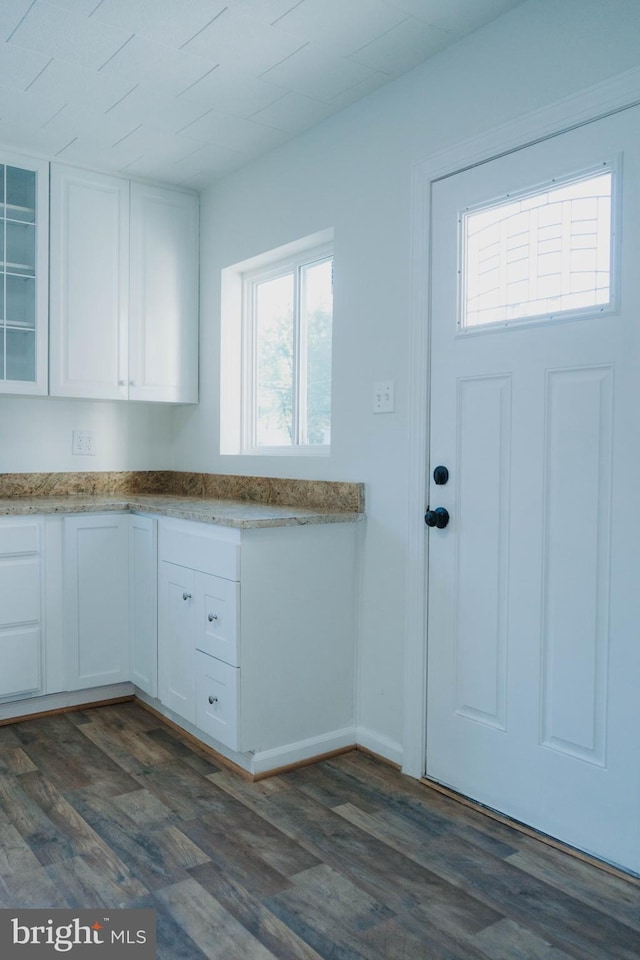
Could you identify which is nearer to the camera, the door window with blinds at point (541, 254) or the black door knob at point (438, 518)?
the door window with blinds at point (541, 254)

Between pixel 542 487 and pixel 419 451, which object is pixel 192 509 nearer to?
pixel 419 451

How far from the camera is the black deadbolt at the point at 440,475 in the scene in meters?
2.35

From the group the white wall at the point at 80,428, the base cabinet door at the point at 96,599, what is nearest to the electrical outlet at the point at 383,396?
the base cabinet door at the point at 96,599

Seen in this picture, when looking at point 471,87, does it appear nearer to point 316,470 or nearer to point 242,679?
point 316,470

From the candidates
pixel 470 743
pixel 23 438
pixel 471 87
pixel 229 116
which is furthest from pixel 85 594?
pixel 471 87

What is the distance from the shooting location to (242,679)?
96.0 inches

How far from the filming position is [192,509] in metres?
2.75

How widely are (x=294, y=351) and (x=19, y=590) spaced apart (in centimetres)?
150

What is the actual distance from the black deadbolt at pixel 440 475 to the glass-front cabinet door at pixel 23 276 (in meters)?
1.87

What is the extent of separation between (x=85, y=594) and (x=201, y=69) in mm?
2021

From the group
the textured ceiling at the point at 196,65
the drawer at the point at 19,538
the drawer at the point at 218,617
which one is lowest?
the drawer at the point at 218,617

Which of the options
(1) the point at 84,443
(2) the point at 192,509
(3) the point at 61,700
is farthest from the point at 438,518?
(1) the point at 84,443

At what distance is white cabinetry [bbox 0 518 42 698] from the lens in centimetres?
290

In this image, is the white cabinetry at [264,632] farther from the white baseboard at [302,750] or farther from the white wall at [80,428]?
the white wall at [80,428]
